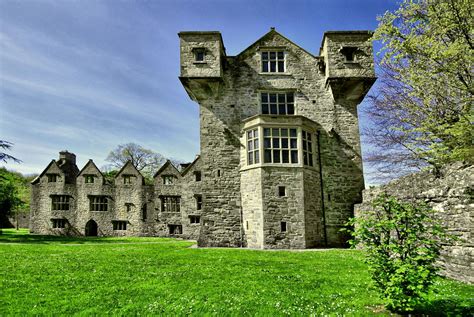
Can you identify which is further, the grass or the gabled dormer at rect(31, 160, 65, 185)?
the gabled dormer at rect(31, 160, 65, 185)

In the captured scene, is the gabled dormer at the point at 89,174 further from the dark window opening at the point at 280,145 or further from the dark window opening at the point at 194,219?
the dark window opening at the point at 280,145

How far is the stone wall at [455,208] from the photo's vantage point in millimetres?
8508

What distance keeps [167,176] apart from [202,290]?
30.6 m

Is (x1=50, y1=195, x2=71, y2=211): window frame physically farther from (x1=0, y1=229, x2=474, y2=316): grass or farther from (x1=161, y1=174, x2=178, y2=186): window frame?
(x1=0, y1=229, x2=474, y2=316): grass

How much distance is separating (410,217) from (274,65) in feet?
57.7

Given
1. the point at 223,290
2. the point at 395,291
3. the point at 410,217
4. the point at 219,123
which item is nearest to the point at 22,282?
the point at 223,290

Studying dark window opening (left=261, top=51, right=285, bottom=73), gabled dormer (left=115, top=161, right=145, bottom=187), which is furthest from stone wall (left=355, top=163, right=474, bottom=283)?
gabled dormer (left=115, top=161, right=145, bottom=187)

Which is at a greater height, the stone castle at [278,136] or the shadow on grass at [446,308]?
the stone castle at [278,136]

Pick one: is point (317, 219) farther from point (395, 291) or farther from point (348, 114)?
point (395, 291)

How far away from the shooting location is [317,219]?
62.0 feet

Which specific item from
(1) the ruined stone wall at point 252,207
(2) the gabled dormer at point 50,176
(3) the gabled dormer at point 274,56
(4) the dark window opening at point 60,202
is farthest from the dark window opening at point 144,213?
(3) the gabled dormer at point 274,56

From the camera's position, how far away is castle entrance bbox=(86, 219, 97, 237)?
38.6 meters

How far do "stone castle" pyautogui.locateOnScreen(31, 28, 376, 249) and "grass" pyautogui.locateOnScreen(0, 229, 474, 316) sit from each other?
22.3 ft

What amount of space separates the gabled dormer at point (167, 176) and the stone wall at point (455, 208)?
1184 inches
